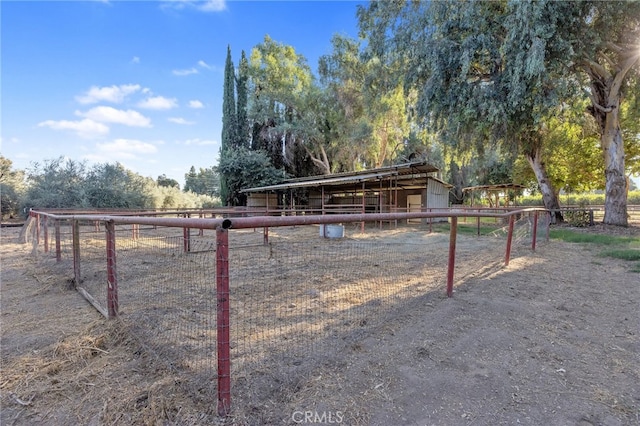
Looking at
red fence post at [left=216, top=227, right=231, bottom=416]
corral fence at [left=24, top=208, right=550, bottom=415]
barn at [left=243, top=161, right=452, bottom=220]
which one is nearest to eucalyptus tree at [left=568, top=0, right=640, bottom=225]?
barn at [left=243, top=161, right=452, bottom=220]

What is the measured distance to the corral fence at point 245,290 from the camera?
1947 mm

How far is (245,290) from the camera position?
4.26 meters

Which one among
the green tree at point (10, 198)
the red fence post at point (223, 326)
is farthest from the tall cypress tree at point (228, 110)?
the red fence post at point (223, 326)

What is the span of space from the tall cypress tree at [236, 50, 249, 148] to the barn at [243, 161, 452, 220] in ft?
21.3

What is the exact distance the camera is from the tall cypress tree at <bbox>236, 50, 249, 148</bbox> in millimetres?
28117

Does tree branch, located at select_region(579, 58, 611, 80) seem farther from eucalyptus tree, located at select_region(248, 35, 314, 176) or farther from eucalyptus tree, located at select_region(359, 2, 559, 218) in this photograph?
eucalyptus tree, located at select_region(248, 35, 314, 176)

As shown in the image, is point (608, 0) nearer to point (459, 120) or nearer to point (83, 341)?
point (459, 120)

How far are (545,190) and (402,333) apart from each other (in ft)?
51.3

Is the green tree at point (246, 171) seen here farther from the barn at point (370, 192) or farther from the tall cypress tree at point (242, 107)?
the tall cypress tree at point (242, 107)

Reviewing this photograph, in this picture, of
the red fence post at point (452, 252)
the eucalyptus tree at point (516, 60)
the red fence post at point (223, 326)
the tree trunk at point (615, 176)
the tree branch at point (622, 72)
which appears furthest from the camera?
the tree trunk at point (615, 176)

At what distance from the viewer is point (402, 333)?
2.74 m

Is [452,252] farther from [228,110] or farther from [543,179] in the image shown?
[228,110]

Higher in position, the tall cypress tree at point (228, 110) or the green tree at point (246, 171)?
the tall cypress tree at point (228, 110)

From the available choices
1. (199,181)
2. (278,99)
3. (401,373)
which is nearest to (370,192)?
(278,99)
